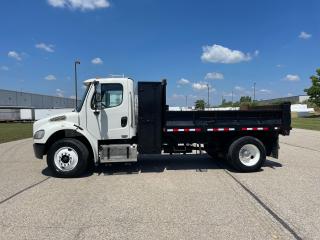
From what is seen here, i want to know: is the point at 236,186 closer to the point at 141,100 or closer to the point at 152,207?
the point at 152,207

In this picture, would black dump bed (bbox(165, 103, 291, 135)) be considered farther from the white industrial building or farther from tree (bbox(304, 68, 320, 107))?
tree (bbox(304, 68, 320, 107))

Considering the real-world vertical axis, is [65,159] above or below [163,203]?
above

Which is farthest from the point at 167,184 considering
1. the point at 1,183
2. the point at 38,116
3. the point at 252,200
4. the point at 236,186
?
the point at 38,116

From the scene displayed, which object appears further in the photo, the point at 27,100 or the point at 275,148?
the point at 27,100

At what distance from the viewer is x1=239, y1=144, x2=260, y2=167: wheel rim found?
9.60m

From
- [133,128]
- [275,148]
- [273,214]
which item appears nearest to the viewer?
[273,214]

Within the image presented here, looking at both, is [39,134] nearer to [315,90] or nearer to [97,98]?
A: [97,98]

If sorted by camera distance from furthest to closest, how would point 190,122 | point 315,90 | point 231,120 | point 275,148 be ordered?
point 315,90 → point 275,148 → point 231,120 → point 190,122

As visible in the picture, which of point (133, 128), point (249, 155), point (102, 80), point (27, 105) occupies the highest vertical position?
point (27, 105)

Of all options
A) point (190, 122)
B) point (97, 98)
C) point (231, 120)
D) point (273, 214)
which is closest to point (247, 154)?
point (231, 120)

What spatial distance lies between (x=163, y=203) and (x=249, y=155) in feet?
13.6

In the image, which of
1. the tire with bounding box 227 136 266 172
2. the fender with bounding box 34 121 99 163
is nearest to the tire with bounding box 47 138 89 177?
the fender with bounding box 34 121 99 163

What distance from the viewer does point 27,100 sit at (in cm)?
9750

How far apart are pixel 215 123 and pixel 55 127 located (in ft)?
14.5
